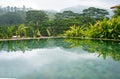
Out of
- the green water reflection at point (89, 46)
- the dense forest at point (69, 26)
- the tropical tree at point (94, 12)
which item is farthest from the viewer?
the tropical tree at point (94, 12)

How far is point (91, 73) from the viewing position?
577cm

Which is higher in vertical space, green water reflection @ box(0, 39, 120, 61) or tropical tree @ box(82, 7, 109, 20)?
tropical tree @ box(82, 7, 109, 20)

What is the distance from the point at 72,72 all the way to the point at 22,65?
1.75 m

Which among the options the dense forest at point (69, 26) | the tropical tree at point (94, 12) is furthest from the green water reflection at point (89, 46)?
the tropical tree at point (94, 12)

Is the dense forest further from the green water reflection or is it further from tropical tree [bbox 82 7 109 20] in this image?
the green water reflection

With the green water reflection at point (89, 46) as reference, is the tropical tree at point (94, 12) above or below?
above

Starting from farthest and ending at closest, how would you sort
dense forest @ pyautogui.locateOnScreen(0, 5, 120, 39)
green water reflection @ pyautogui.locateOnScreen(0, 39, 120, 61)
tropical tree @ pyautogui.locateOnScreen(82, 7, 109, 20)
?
tropical tree @ pyautogui.locateOnScreen(82, 7, 109, 20)
dense forest @ pyautogui.locateOnScreen(0, 5, 120, 39)
green water reflection @ pyautogui.locateOnScreen(0, 39, 120, 61)

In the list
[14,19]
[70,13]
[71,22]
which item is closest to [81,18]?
[71,22]

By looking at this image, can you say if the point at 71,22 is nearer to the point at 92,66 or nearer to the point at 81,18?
the point at 81,18

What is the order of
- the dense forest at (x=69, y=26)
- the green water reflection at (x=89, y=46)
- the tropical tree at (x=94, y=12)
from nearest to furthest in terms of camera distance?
the green water reflection at (x=89, y=46) < the dense forest at (x=69, y=26) < the tropical tree at (x=94, y=12)

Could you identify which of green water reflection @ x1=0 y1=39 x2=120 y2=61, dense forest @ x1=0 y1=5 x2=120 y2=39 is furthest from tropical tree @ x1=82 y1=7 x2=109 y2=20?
green water reflection @ x1=0 y1=39 x2=120 y2=61

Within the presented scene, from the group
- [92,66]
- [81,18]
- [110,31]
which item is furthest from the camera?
[81,18]

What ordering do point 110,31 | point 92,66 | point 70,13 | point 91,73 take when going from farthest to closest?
point 70,13, point 110,31, point 92,66, point 91,73

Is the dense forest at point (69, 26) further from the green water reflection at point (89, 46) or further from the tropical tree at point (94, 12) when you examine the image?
the green water reflection at point (89, 46)
